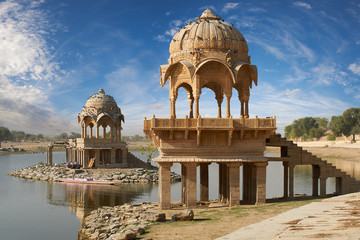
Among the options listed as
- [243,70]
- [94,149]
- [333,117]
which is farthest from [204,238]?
[333,117]

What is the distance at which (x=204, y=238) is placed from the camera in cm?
1498

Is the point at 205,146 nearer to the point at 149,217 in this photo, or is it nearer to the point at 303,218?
the point at 149,217

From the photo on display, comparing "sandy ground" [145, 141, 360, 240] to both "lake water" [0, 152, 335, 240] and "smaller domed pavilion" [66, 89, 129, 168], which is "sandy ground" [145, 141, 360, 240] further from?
"smaller domed pavilion" [66, 89, 129, 168]

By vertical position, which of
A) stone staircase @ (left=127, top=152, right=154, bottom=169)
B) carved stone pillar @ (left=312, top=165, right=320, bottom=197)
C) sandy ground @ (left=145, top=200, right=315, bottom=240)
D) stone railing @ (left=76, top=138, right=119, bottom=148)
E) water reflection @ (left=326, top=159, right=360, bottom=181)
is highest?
stone railing @ (left=76, top=138, right=119, bottom=148)

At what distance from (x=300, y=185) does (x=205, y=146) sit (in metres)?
25.1

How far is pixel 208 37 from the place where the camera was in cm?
2202

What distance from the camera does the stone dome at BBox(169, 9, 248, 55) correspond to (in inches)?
865

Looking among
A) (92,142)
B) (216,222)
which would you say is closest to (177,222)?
(216,222)

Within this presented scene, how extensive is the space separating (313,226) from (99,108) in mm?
47808

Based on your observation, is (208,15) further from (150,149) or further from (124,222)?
(150,149)

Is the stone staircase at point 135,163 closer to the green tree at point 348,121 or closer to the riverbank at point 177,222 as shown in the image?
the riverbank at point 177,222

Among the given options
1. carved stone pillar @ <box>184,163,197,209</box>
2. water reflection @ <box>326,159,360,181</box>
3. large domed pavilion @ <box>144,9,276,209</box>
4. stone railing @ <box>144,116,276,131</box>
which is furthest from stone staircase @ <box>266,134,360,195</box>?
water reflection @ <box>326,159,360,181</box>

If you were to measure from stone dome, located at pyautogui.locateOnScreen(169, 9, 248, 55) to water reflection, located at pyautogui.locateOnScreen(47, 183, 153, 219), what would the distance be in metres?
14.8

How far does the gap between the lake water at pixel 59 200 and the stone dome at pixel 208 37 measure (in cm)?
1295
